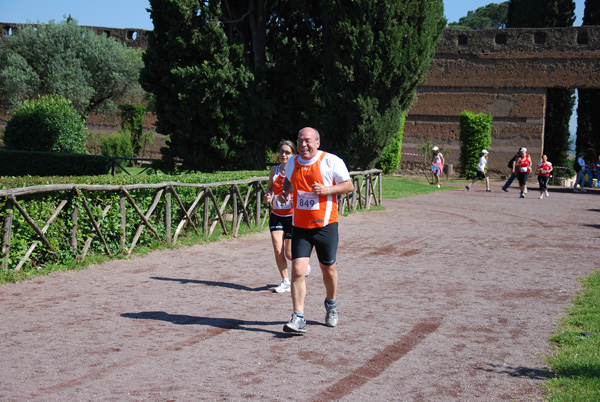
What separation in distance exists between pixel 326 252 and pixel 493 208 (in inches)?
548

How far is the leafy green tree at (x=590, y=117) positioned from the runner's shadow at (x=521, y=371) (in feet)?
103

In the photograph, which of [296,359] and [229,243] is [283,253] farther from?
[229,243]

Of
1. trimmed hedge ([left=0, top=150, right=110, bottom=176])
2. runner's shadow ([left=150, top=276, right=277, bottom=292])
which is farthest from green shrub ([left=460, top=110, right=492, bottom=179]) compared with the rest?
runner's shadow ([left=150, top=276, right=277, bottom=292])

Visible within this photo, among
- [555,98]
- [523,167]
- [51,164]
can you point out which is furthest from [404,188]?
[555,98]

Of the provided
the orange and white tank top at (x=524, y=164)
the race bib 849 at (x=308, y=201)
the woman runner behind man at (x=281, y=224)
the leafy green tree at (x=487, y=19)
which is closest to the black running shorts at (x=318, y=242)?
the race bib 849 at (x=308, y=201)

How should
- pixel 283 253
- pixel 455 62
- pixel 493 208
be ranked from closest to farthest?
pixel 283 253 → pixel 493 208 → pixel 455 62

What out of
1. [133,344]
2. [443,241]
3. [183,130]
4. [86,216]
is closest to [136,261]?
[86,216]

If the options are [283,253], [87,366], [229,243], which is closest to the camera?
[87,366]

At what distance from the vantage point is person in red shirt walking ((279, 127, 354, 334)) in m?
6.16

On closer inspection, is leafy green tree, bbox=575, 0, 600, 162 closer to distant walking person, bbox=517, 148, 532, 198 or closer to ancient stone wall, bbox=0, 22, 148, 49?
distant walking person, bbox=517, 148, 532, 198

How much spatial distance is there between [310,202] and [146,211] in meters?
5.29

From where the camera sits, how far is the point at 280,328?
638cm

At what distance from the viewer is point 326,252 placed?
6207mm

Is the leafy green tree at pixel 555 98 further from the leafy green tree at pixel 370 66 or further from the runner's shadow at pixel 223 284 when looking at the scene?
the runner's shadow at pixel 223 284
